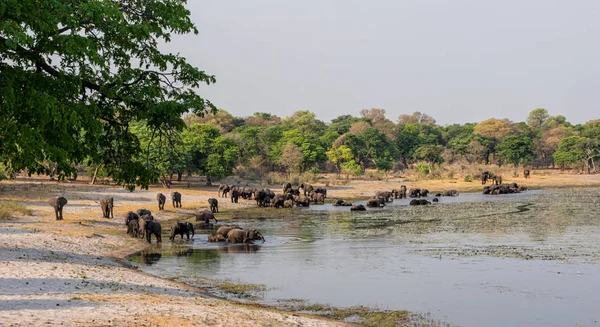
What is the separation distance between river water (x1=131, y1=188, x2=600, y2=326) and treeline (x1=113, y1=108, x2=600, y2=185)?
28.5m

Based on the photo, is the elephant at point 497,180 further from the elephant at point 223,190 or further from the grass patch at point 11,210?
the grass patch at point 11,210

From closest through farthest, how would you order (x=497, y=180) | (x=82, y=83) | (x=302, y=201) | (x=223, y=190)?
(x=82, y=83), (x=302, y=201), (x=223, y=190), (x=497, y=180)

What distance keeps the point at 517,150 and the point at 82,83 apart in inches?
4006

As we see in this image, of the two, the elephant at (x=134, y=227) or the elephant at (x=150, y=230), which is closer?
the elephant at (x=150, y=230)

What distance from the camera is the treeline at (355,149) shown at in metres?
73.2

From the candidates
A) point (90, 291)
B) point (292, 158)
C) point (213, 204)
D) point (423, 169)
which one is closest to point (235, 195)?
point (213, 204)

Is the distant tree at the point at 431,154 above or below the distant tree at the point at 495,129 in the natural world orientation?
below

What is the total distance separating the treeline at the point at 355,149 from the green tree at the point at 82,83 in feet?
166

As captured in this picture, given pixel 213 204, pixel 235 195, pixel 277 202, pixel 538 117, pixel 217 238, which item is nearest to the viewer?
pixel 217 238

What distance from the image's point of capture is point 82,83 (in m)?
13.9

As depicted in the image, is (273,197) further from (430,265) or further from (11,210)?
(430,265)

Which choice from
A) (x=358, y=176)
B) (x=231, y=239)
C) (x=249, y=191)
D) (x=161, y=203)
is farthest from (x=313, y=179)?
(x=231, y=239)

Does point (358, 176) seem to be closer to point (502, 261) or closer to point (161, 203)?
point (161, 203)

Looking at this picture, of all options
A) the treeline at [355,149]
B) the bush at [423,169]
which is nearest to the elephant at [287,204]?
the treeline at [355,149]
